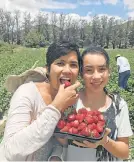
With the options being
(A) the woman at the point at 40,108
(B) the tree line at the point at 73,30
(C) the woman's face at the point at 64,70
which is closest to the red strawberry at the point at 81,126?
(A) the woman at the point at 40,108

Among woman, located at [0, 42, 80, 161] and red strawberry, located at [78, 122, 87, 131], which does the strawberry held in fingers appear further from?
woman, located at [0, 42, 80, 161]

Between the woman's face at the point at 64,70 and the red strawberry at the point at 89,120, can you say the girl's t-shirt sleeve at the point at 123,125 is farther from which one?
the woman's face at the point at 64,70

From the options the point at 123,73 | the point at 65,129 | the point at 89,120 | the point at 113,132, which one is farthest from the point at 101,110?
the point at 123,73

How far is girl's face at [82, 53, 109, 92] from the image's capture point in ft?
7.04

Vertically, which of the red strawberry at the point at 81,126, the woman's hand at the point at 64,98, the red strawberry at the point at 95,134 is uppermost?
the woman's hand at the point at 64,98

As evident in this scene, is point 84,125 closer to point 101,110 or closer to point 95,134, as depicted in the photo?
point 95,134

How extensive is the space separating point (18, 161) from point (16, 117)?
0.26 meters

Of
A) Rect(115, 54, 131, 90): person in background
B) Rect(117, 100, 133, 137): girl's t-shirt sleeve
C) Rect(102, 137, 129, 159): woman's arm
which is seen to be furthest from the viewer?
Rect(115, 54, 131, 90): person in background

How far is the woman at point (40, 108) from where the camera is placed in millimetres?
1737

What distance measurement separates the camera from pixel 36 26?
109500 millimetres

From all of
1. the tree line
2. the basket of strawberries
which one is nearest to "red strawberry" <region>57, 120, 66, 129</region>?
the basket of strawberries

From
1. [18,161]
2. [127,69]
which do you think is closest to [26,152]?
[18,161]

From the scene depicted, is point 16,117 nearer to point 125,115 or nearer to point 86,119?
point 86,119

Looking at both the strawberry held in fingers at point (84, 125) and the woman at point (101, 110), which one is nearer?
the strawberry held in fingers at point (84, 125)
